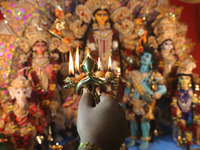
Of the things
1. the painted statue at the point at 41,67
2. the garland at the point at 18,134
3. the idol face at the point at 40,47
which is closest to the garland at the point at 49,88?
the painted statue at the point at 41,67

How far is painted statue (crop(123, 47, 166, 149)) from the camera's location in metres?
3.33

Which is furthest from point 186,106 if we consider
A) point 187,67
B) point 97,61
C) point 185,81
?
point 97,61

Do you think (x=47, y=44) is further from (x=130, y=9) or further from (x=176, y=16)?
(x=176, y=16)

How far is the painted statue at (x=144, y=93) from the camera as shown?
3334 mm

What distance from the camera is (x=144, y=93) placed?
3352 mm

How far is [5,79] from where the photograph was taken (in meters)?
3.09

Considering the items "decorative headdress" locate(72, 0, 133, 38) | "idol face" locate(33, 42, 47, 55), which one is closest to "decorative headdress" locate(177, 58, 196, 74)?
"decorative headdress" locate(72, 0, 133, 38)

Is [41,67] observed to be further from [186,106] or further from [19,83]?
[186,106]

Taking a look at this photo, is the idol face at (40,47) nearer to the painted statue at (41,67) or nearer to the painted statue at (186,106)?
the painted statue at (41,67)

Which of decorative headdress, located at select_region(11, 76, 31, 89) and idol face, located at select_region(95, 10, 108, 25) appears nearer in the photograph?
decorative headdress, located at select_region(11, 76, 31, 89)

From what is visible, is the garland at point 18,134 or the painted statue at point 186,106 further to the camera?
the painted statue at point 186,106

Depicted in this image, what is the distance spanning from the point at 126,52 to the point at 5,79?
8.22ft

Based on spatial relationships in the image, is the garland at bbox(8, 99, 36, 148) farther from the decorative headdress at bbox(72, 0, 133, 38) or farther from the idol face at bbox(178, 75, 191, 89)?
the idol face at bbox(178, 75, 191, 89)

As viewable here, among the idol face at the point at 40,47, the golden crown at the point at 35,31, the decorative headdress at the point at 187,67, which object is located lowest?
the decorative headdress at the point at 187,67
